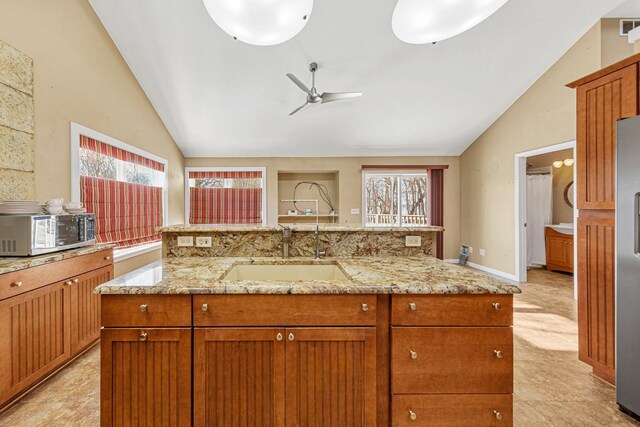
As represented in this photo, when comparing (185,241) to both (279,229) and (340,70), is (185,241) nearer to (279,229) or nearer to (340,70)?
(279,229)

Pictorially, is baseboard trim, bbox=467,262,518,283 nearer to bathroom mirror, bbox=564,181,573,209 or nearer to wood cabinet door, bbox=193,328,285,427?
bathroom mirror, bbox=564,181,573,209

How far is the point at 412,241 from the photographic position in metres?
1.94

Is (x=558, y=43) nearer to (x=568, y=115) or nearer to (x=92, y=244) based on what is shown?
(x=568, y=115)

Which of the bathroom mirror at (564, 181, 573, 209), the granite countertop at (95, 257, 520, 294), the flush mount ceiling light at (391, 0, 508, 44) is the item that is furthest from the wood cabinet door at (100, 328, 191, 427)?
the bathroom mirror at (564, 181, 573, 209)

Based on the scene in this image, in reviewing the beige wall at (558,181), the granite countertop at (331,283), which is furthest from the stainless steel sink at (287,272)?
the beige wall at (558,181)

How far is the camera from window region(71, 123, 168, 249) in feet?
9.89

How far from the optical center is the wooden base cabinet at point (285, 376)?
4.08ft

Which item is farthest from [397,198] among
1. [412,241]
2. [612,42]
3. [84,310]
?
[84,310]

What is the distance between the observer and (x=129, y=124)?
3752 millimetres

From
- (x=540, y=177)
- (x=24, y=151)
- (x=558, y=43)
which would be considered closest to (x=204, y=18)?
(x=24, y=151)

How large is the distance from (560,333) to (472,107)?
3419 millimetres

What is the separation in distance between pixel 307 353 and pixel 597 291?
212cm

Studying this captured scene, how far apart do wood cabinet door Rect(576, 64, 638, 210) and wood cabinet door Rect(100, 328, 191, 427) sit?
271 centimetres

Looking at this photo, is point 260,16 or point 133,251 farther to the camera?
point 133,251
